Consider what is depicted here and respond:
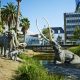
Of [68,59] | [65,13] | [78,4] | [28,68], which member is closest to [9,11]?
[78,4]

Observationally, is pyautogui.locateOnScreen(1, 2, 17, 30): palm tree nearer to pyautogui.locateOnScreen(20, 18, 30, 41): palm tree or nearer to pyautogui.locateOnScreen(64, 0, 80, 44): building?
pyautogui.locateOnScreen(20, 18, 30, 41): palm tree

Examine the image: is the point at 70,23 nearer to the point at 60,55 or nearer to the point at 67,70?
the point at 60,55

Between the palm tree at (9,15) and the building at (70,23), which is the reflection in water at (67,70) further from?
the building at (70,23)

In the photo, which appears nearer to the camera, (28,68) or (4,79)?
(4,79)

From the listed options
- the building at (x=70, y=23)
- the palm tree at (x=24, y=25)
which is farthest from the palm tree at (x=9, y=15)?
the building at (x=70, y=23)

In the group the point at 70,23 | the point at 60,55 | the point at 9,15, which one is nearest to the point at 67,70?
the point at 60,55

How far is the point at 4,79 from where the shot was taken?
10.2 meters

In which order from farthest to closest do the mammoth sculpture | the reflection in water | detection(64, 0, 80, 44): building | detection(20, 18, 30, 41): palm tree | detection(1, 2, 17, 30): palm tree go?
detection(64, 0, 80, 44): building → detection(20, 18, 30, 41): palm tree → detection(1, 2, 17, 30): palm tree → the mammoth sculpture → the reflection in water

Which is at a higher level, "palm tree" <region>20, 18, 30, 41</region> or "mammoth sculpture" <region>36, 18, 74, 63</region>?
→ "palm tree" <region>20, 18, 30, 41</region>

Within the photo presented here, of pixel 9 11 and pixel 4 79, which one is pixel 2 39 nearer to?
pixel 4 79

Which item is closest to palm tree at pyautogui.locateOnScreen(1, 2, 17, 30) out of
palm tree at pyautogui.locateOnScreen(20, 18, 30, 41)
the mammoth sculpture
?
palm tree at pyautogui.locateOnScreen(20, 18, 30, 41)

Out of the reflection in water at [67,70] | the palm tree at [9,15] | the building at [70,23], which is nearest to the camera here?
the reflection in water at [67,70]

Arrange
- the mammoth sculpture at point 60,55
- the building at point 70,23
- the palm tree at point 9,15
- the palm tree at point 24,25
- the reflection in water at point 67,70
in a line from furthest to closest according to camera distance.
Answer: the building at point 70,23
the palm tree at point 24,25
the palm tree at point 9,15
the mammoth sculpture at point 60,55
the reflection in water at point 67,70

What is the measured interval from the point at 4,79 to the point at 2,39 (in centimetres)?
582
